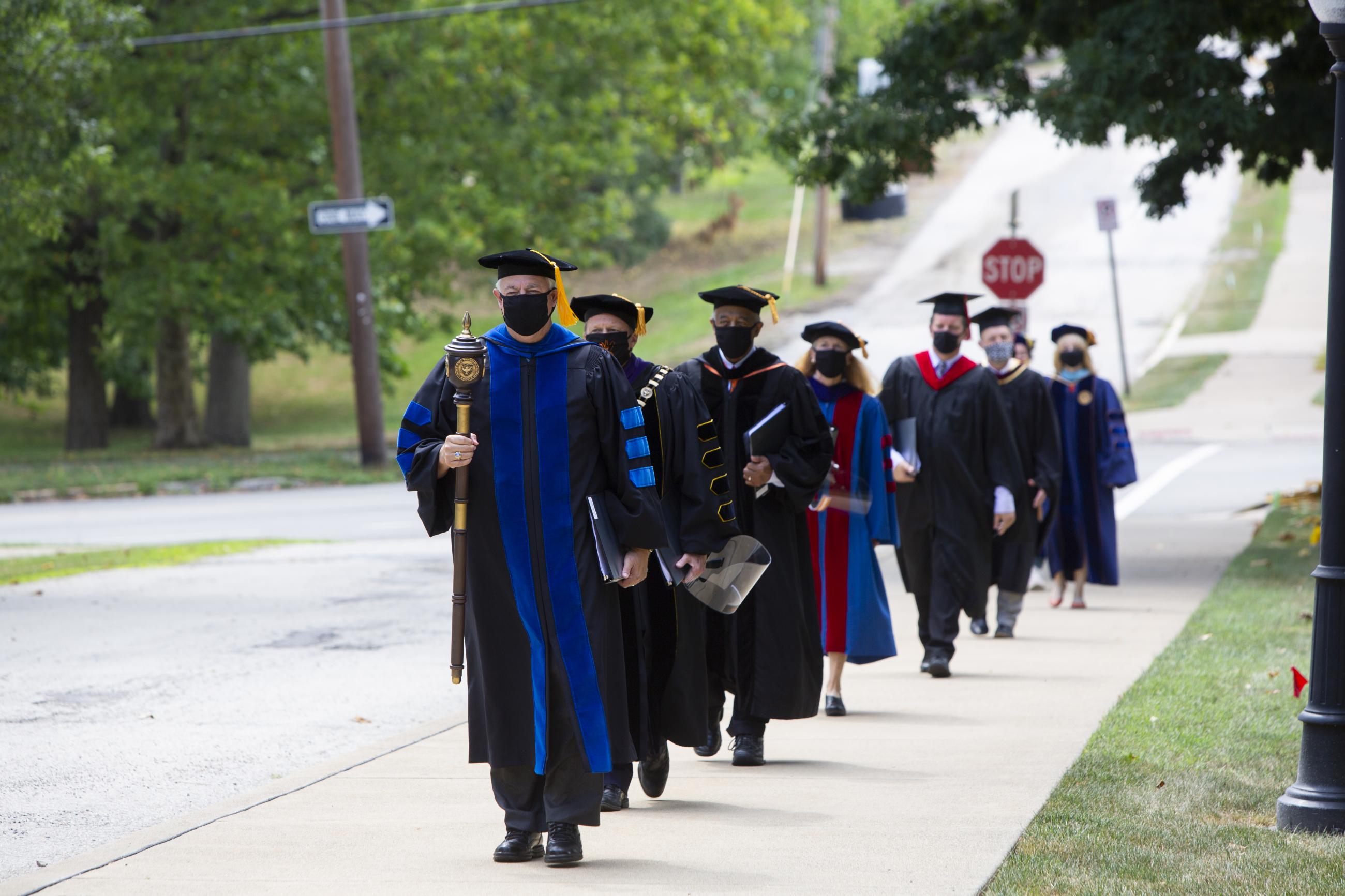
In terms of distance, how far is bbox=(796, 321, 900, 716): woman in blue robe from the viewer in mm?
8672

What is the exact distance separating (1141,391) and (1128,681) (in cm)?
2476

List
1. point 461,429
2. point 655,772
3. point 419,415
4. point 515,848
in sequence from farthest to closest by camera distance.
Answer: point 655,772 < point 419,415 < point 515,848 < point 461,429

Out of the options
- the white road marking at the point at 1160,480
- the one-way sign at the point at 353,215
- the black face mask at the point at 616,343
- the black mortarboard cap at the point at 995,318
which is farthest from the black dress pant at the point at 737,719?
the one-way sign at the point at 353,215

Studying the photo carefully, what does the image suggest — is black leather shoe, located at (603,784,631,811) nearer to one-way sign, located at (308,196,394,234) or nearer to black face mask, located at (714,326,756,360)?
black face mask, located at (714,326,756,360)

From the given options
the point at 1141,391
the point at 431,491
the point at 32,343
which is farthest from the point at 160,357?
the point at 431,491

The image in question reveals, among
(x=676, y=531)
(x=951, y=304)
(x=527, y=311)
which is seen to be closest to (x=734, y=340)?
(x=676, y=531)

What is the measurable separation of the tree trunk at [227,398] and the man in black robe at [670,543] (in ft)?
87.5

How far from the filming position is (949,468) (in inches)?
400

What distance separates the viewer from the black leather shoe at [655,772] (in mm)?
6703

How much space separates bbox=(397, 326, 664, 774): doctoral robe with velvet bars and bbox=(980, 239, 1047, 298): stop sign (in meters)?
15.4

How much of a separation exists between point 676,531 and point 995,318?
17.8ft

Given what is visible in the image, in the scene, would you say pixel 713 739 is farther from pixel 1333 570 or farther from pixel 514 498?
pixel 1333 570

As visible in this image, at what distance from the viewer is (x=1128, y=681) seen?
367 inches

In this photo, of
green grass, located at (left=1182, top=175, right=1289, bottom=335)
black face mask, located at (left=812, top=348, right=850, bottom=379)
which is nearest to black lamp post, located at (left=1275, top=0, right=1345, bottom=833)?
black face mask, located at (left=812, top=348, right=850, bottom=379)
